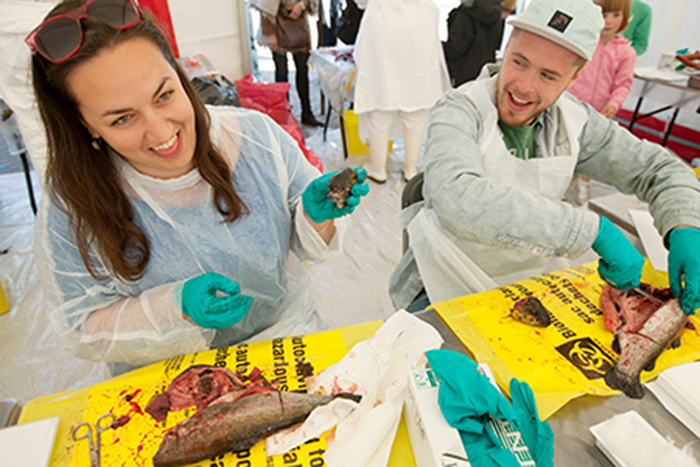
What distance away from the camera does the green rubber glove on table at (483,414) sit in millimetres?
697

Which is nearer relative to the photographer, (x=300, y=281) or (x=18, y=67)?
(x=300, y=281)

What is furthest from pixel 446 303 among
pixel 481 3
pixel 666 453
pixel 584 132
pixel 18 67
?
pixel 481 3

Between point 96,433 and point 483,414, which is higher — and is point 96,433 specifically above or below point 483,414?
below

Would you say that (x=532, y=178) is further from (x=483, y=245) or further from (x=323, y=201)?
(x=323, y=201)

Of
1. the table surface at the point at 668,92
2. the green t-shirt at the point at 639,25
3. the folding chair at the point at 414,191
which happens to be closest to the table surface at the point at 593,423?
the folding chair at the point at 414,191

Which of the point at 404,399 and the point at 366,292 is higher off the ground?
the point at 404,399

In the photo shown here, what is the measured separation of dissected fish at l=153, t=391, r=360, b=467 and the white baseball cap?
1148 millimetres

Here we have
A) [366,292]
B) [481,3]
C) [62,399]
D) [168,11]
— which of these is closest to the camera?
[62,399]

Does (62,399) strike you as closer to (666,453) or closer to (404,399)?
(404,399)

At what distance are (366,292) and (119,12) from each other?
2.02m

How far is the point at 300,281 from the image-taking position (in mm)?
1405

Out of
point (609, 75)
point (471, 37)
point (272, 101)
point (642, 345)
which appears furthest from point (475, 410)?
point (471, 37)

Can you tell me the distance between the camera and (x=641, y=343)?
0.96m

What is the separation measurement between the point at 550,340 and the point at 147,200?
1.13 meters
